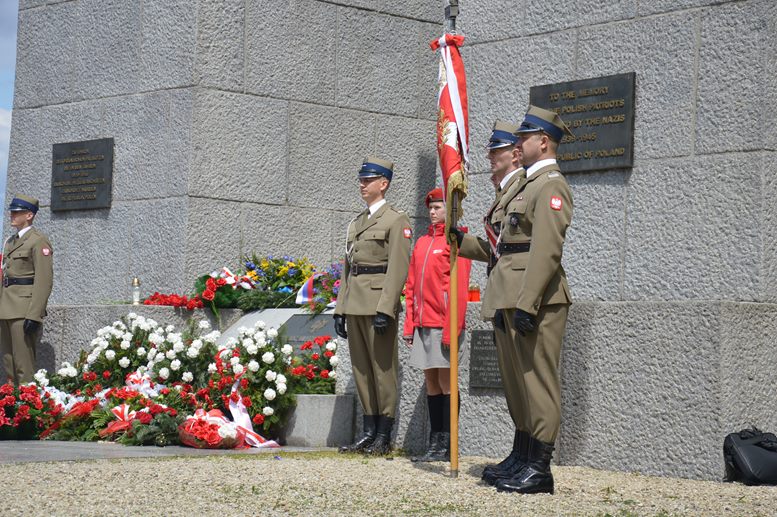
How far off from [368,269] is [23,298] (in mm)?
4585

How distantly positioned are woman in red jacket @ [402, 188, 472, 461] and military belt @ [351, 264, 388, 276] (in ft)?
0.82

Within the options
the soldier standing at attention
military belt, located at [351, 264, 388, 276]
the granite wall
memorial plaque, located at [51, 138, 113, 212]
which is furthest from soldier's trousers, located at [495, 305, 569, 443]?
memorial plaque, located at [51, 138, 113, 212]

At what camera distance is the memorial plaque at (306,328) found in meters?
11.6

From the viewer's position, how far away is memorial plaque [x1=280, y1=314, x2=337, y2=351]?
1156cm

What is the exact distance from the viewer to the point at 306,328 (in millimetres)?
11750

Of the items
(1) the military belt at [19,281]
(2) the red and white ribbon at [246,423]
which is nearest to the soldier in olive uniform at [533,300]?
(2) the red and white ribbon at [246,423]

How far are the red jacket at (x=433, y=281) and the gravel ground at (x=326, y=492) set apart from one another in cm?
100

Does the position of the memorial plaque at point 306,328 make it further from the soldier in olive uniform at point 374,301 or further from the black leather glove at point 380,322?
the black leather glove at point 380,322

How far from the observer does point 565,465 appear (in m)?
8.84

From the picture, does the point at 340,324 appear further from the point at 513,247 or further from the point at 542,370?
the point at 542,370

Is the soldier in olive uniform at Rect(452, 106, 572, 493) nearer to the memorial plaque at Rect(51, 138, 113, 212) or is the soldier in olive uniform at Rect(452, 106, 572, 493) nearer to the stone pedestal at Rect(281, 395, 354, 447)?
the stone pedestal at Rect(281, 395, 354, 447)

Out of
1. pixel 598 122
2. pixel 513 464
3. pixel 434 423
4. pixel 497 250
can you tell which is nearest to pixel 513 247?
pixel 497 250

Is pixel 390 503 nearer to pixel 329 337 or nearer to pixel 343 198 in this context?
pixel 329 337

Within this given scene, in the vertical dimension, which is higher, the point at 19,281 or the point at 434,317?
the point at 19,281
